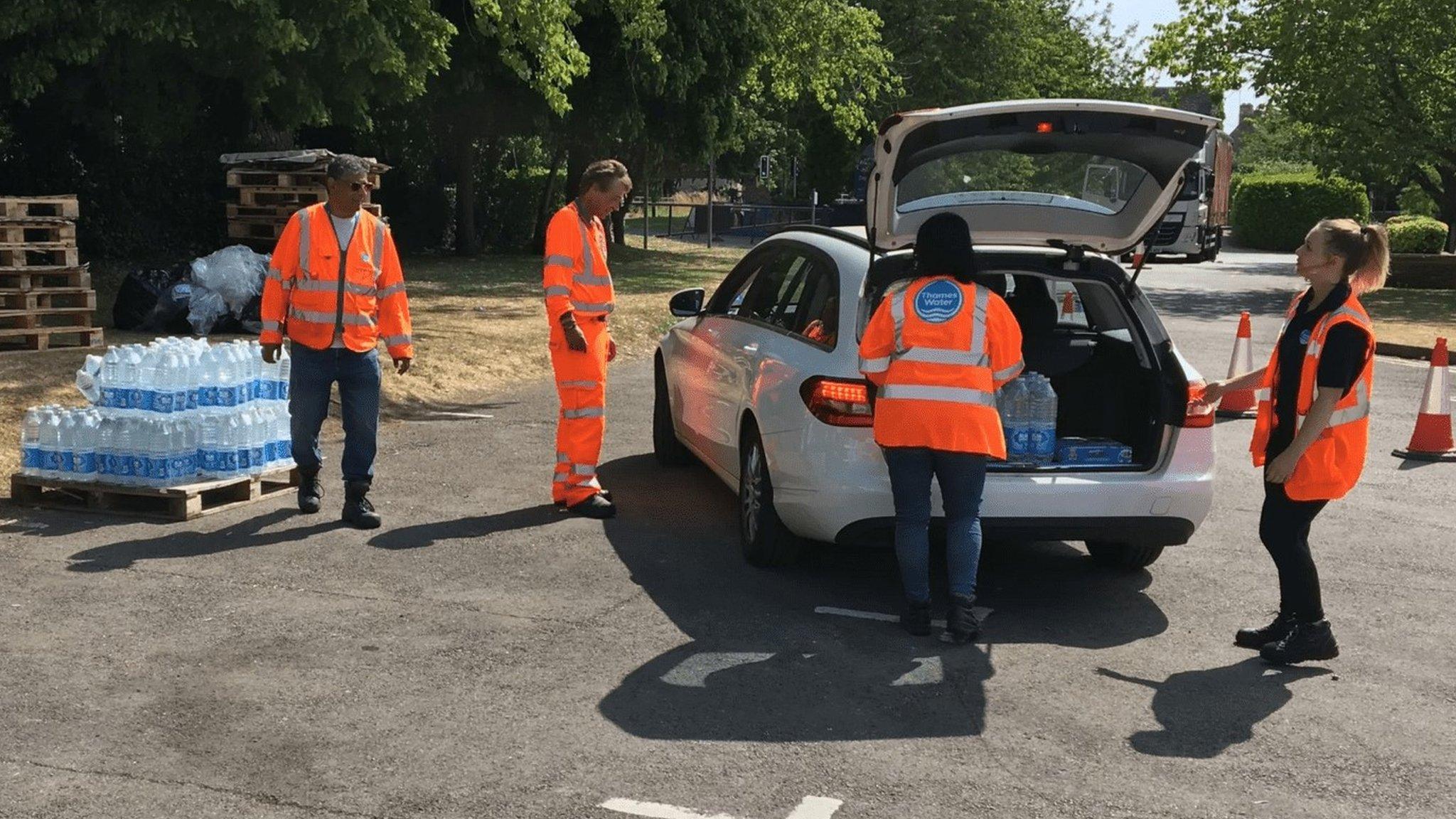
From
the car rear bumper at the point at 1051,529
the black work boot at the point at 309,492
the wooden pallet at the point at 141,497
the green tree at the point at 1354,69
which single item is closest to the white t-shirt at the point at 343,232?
the black work boot at the point at 309,492

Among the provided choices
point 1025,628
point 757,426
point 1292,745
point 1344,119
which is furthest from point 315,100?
point 1344,119

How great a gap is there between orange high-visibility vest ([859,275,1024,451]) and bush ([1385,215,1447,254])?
32142 mm

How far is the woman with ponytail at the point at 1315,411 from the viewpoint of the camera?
591cm

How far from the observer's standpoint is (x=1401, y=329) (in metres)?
20.4

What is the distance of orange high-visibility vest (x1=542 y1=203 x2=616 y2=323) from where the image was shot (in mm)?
8336

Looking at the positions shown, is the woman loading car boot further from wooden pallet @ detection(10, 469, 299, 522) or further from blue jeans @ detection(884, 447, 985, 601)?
wooden pallet @ detection(10, 469, 299, 522)

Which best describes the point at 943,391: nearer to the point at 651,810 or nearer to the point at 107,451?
the point at 651,810

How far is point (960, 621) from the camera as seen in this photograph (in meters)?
6.23

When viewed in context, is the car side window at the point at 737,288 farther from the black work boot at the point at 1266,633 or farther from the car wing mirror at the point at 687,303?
the black work boot at the point at 1266,633

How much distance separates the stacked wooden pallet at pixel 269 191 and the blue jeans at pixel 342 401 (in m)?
8.67

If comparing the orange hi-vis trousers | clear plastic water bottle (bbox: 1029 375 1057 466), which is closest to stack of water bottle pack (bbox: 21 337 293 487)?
the orange hi-vis trousers

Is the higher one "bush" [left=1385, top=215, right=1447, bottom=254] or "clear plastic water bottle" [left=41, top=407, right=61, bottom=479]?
"bush" [left=1385, top=215, right=1447, bottom=254]

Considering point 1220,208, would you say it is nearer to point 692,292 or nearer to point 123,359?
point 692,292

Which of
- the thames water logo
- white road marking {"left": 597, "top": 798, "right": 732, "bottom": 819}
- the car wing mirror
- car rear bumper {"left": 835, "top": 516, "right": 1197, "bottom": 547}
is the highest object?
the thames water logo
